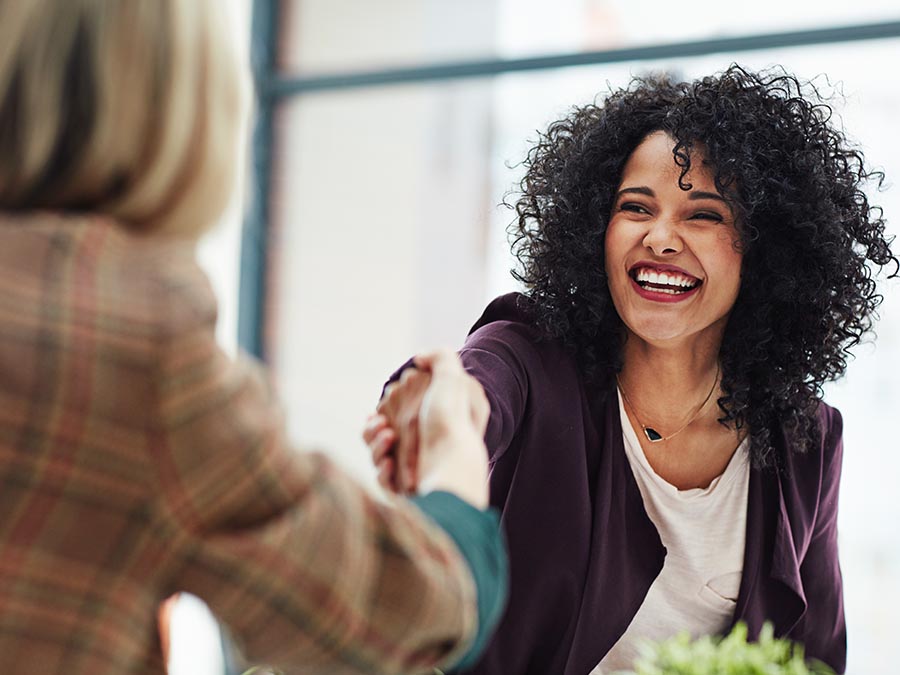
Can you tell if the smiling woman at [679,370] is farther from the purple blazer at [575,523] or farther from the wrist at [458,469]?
the wrist at [458,469]

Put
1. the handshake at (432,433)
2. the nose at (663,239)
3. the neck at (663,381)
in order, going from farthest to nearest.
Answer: the neck at (663,381), the nose at (663,239), the handshake at (432,433)

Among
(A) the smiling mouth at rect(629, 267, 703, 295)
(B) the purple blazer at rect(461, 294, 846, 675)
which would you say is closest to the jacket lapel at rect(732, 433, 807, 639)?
(B) the purple blazer at rect(461, 294, 846, 675)

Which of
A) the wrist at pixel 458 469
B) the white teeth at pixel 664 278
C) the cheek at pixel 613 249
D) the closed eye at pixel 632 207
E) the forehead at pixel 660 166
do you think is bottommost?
the wrist at pixel 458 469

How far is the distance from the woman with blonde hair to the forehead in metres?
1.06

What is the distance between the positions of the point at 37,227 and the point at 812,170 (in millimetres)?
1407

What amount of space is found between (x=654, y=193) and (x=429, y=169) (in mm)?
2154

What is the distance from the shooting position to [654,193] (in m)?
1.79

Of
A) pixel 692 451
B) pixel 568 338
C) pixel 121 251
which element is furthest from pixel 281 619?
pixel 692 451

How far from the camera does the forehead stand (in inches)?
69.8

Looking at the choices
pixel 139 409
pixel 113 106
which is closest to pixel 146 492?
pixel 139 409

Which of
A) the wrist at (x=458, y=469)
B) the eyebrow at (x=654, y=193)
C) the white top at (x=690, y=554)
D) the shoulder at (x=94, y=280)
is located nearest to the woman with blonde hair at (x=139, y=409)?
the shoulder at (x=94, y=280)

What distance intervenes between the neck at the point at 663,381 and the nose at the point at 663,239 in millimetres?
194

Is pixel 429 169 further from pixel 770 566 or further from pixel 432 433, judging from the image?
pixel 432 433

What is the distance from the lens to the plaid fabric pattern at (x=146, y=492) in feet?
2.52
